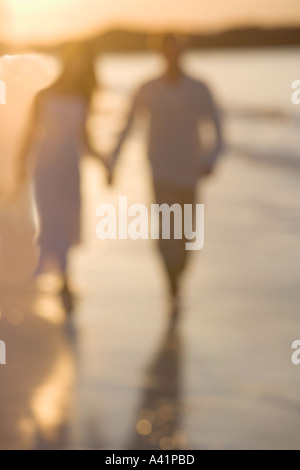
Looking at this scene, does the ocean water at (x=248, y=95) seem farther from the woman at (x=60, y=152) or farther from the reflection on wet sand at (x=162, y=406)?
the reflection on wet sand at (x=162, y=406)

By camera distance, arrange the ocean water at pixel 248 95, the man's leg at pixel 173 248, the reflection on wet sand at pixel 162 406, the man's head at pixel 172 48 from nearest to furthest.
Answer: the reflection on wet sand at pixel 162 406 → the man's head at pixel 172 48 → the man's leg at pixel 173 248 → the ocean water at pixel 248 95

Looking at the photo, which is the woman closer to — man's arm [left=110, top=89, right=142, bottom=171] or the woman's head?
the woman's head

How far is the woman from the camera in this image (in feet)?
17.6

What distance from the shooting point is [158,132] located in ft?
17.4

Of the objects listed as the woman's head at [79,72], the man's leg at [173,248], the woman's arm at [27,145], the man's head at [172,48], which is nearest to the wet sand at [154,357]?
the man's leg at [173,248]

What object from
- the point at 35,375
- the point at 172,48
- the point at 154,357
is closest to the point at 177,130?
the point at 172,48

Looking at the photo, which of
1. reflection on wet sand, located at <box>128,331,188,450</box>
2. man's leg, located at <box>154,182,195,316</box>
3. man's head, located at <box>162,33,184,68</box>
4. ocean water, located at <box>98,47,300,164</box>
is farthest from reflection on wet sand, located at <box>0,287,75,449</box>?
ocean water, located at <box>98,47,300,164</box>

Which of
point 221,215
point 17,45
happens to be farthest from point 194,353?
point 221,215

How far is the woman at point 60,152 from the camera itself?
211 inches

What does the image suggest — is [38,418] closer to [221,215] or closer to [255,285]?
[255,285]

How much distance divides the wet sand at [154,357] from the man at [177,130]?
401 millimetres

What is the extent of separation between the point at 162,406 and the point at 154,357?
618 millimetres

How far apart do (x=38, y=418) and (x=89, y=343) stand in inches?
38.1

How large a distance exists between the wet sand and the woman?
0.33 meters
